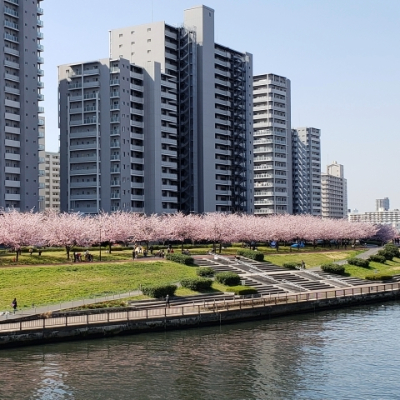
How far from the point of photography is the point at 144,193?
144 metres

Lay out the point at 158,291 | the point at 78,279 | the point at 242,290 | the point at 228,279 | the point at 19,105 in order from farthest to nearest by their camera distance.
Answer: the point at 19,105
the point at 228,279
the point at 78,279
the point at 242,290
the point at 158,291

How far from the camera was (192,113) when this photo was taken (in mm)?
157000

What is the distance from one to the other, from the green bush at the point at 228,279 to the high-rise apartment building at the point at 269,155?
11583cm

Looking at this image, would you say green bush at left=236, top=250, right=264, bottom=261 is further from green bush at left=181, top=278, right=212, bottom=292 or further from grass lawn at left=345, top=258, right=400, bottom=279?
green bush at left=181, top=278, right=212, bottom=292

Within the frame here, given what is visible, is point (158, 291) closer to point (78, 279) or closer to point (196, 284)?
point (196, 284)

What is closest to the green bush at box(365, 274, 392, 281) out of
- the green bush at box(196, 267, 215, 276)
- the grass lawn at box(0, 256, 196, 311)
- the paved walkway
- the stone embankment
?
the stone embankment

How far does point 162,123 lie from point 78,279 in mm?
81191

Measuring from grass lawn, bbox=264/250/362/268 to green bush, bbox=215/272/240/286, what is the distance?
23.3 metres

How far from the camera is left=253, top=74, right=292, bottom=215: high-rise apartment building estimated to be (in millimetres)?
193875

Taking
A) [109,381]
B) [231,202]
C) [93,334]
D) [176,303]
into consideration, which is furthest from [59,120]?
[109,381]

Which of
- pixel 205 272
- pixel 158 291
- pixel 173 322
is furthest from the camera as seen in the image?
pixel 205 272

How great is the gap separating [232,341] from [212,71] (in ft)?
383

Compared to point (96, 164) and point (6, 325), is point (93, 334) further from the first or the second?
point (96, 164)

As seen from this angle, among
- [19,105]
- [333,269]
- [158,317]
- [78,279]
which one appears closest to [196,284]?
[78,279]
